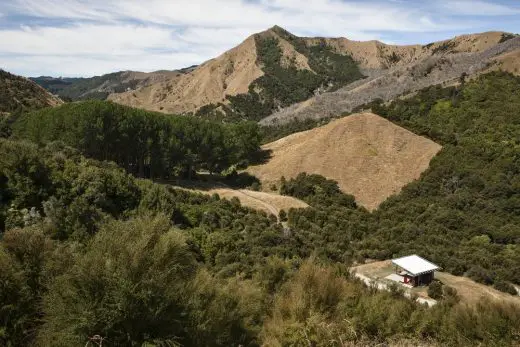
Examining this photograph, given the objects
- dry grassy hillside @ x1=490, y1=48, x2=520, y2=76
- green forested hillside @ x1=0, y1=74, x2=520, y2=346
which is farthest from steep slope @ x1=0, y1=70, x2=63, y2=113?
dry grassy hillside @ x1=490, y1=48, x2=520, y2=76

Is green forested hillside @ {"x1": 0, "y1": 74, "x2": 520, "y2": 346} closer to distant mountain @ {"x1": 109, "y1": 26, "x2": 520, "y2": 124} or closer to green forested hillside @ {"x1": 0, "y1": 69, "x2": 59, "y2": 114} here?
green forested hillside @ {"x1": 0, "y1": 69, "x2": 59, "y2": 114}

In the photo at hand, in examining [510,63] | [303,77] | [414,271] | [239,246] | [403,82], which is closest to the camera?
[414,271]

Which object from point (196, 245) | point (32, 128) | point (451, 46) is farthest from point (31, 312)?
point (451, 46)

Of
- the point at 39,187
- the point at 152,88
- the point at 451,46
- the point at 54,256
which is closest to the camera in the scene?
the point at 54,256

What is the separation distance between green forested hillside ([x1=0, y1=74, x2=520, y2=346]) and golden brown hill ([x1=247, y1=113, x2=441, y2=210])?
2.70 meters

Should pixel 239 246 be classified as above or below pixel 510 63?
below

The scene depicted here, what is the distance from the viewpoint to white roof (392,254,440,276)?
29.2m

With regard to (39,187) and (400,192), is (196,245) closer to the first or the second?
(39,187)

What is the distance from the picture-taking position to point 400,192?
54.3 meters

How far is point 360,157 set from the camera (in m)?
60.5

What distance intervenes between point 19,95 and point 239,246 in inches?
2731

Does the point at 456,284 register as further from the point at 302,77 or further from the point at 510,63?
the point at 302,77

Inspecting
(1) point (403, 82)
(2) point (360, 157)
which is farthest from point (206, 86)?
(2) point (360, 157)

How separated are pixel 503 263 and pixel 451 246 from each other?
494cm
